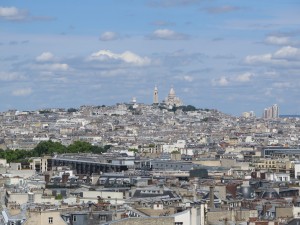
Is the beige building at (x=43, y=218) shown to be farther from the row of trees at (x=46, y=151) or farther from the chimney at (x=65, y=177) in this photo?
the row of trees at (x=46, y=151)

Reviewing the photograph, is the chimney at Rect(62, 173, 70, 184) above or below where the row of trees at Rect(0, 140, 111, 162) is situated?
below

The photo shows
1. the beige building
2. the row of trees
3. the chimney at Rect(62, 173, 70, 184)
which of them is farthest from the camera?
the row of trees

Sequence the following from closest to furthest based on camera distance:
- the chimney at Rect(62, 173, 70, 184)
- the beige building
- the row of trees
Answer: the beige building < the chimney at Rect(62, 173, 70, 184) < the row of trees

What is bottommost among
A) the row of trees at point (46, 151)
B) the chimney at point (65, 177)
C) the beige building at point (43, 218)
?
the beige building at point (43, 218)

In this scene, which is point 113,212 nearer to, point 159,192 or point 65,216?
point 65,216

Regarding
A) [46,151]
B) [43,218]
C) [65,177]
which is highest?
[46,151]

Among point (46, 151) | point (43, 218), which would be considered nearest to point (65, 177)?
point (43, 218)

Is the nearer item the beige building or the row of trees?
the beige building

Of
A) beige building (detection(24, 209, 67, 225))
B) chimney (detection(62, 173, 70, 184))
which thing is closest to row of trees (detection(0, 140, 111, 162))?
chimney (detection(62, 173, 70, 184))

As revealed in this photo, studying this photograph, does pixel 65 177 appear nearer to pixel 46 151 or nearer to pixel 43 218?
pixel 43 218

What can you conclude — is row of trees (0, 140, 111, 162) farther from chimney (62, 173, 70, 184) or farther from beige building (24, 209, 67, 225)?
beige building (24, 209, 67, 225)

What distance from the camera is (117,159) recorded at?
10369cm

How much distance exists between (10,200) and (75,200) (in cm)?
281

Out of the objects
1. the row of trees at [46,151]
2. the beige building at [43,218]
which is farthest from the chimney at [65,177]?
the row of trees at [46,151]
